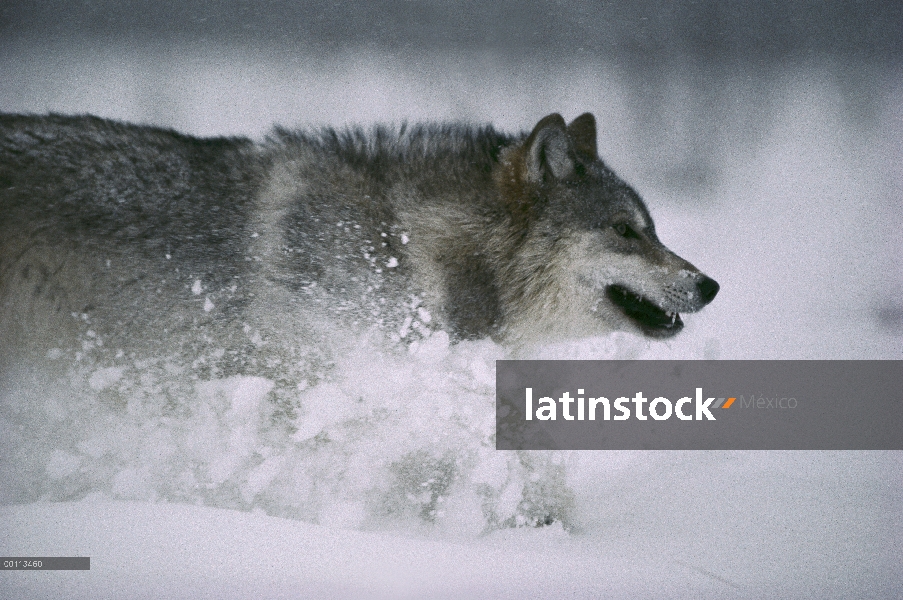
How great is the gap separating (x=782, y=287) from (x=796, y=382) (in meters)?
0.74

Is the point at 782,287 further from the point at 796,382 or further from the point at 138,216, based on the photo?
the point at 138,216

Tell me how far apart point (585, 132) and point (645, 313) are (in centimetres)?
84

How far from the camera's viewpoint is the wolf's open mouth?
2.10 meters

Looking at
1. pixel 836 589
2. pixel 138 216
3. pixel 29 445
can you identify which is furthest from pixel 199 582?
pixel 836 589

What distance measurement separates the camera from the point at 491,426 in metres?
2.11

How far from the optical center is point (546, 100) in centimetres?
321

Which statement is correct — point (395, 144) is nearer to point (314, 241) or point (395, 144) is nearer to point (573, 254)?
point (314, 241)

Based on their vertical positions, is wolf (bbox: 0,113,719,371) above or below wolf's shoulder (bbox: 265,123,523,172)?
below
